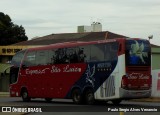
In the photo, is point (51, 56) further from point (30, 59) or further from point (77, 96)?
point (77, 96)

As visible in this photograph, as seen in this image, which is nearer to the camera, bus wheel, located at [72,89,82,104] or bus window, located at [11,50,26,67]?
bus wheel, located at [72,89,82,104]

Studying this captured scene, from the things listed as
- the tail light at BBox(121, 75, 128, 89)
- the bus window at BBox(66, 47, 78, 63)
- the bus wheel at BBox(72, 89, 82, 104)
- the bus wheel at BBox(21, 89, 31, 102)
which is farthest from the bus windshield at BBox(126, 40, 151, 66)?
the bus wheel at BBox(21, 89, 31, 102)

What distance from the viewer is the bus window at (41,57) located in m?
30.2

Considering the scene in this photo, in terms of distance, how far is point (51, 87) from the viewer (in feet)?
98.5

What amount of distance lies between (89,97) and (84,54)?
2418 millimetres

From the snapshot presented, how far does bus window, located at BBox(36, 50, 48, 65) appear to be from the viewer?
99.0 ft

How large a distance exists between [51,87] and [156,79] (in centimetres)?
854

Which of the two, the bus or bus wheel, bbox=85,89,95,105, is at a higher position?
the bus

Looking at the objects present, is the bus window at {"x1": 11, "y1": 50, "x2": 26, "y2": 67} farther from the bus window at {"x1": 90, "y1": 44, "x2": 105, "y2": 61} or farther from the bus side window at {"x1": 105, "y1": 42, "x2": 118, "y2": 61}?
the bus side window at {"x1": 105, "y1": 42, "x2": 118, "y2": 61}

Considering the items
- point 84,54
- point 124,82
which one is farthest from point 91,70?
point 124,82

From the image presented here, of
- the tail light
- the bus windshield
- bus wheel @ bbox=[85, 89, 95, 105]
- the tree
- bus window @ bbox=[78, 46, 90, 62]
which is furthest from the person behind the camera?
the tree

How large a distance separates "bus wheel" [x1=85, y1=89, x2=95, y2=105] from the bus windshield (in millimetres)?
3137

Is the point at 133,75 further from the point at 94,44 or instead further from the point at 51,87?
the point at 51,87

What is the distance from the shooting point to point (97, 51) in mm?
25938
